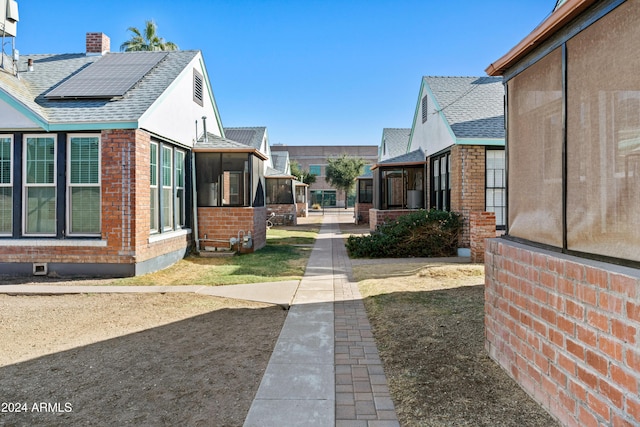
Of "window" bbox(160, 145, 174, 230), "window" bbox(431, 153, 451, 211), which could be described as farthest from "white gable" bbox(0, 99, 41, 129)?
"window" bbox(431, 153, 451, 211)

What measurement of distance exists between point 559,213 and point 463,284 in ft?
16.6

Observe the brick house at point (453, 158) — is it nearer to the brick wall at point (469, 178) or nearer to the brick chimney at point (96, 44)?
the brick wall at point (469, 178)

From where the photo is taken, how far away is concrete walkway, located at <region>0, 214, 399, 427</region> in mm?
3266

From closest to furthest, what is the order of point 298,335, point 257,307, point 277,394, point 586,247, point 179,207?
1. point 586,247
2. point 277,394
3. point 298,335
4. point 257,307
5. point 179,207

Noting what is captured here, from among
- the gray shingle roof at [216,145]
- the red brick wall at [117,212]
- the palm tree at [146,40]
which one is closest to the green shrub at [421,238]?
the gray shingle roof at [216,145]

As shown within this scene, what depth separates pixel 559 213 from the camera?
328 cm

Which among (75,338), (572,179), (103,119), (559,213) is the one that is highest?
(103,119)

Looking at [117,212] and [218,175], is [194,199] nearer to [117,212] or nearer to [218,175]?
[218,175]

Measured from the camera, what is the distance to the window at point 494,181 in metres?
12.0

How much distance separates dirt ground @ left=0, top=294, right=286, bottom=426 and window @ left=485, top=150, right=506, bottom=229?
26.4 ft

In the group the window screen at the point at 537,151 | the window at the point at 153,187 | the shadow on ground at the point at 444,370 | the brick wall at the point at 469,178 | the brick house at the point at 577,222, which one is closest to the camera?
the brick house at the point at 577,222

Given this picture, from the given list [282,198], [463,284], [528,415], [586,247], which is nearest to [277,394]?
[528,415]

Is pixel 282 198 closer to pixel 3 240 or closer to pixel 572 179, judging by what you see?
pixel 3 240

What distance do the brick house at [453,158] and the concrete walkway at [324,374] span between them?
6666 millimetres
